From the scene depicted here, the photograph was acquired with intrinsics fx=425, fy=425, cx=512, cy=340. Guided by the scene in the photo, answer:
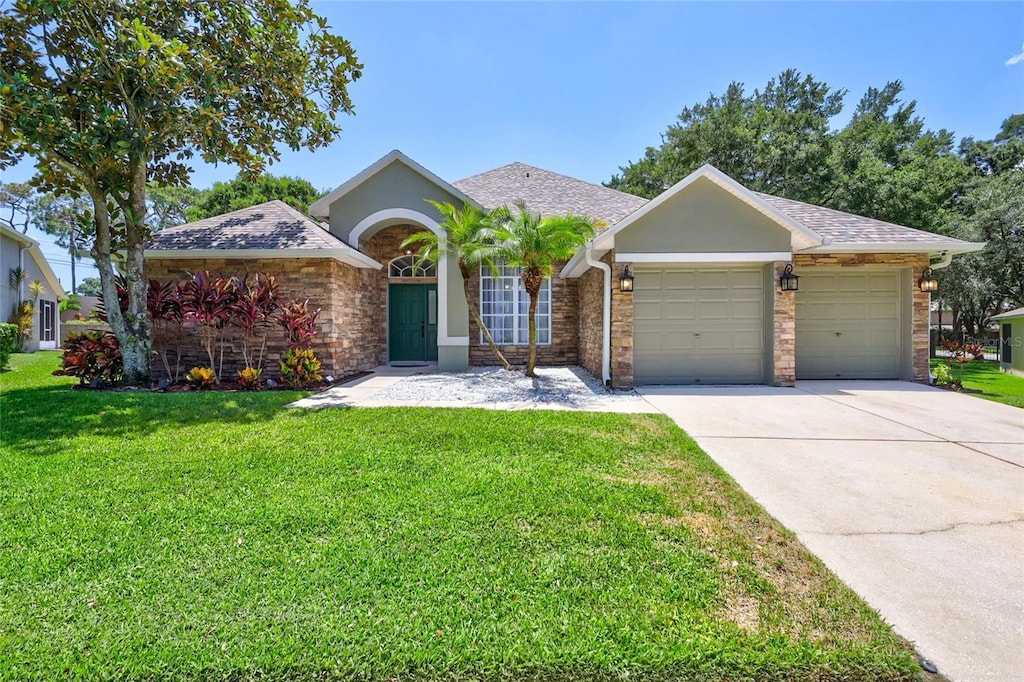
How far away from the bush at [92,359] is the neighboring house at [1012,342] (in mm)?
26065

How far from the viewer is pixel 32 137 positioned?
6852mm

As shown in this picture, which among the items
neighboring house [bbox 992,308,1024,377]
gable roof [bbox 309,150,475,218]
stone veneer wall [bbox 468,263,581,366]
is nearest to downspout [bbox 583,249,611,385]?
stone veneer wall [bbox 468,263,581,366]

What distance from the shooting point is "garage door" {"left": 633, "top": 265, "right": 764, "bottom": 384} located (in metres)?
9.35

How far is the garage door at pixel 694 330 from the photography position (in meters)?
9.35

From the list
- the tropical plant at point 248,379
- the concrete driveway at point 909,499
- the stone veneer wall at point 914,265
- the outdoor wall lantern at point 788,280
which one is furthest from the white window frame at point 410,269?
the stone veneer wall at point 914,265

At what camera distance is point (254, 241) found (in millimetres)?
9664

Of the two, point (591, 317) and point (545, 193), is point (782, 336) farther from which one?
point (545, 193)

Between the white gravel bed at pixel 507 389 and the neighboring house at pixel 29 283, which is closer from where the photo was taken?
the white gravel bed at pixel 507 389

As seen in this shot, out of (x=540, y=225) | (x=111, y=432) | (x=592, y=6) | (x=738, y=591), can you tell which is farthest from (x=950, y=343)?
(x=111, y=432)

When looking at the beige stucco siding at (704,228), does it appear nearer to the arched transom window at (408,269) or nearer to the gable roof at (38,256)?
the arched transom window at (408,269)

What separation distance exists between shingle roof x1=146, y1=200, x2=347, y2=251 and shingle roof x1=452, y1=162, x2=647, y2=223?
5.20 metres

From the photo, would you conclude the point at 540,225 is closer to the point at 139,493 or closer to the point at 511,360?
the point at 511,360

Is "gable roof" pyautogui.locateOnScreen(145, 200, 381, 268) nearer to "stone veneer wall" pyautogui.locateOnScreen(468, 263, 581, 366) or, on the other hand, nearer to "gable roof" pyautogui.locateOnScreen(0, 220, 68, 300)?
"stone veneer wall" pyautogui.locateOnScreen(468, 263, 581, 366)

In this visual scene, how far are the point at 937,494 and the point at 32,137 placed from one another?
12.7 m
